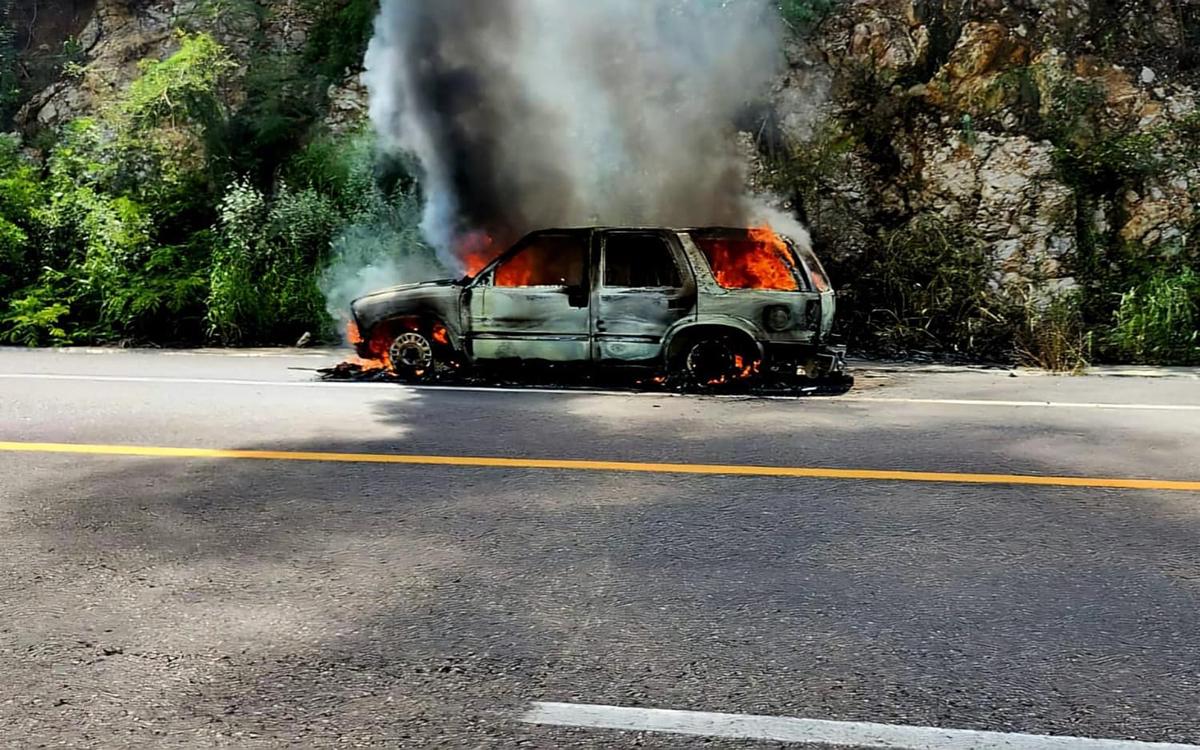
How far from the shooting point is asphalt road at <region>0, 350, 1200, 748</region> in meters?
3.04

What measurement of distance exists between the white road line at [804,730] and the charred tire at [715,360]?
6483 mm

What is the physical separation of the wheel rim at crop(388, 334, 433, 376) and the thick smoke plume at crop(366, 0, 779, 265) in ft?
8.69

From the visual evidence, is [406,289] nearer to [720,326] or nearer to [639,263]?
[639,263]

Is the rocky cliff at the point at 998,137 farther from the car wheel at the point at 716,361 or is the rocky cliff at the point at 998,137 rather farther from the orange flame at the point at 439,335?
the orange flame at the point at 439,335

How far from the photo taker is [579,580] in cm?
414

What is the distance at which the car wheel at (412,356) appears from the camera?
32.3 feet

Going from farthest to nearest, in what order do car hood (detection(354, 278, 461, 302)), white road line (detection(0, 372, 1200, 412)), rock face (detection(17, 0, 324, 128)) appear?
rock face (detection(17, 0, 324, 128)) < car hood (detection(354, 278, 461, 302)) < white road line (detection(0, 372, 1200, 412))

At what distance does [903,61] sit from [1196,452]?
1038 cm

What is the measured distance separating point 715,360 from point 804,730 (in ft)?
21.8

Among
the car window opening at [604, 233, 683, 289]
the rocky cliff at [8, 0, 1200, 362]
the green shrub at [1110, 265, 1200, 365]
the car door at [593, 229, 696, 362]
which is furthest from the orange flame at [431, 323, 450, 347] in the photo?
the green shrub at [1110, 265, 1200, 365]

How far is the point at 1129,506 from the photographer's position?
17.4ft

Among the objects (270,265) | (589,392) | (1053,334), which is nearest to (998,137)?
(1053,334)

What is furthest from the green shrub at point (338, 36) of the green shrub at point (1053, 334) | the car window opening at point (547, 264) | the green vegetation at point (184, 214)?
the green shrub at point (1053, 334)

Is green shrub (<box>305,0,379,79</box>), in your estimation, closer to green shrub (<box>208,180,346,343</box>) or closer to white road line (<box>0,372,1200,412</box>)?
green shrub (<box>208,180,346,343</box>)
